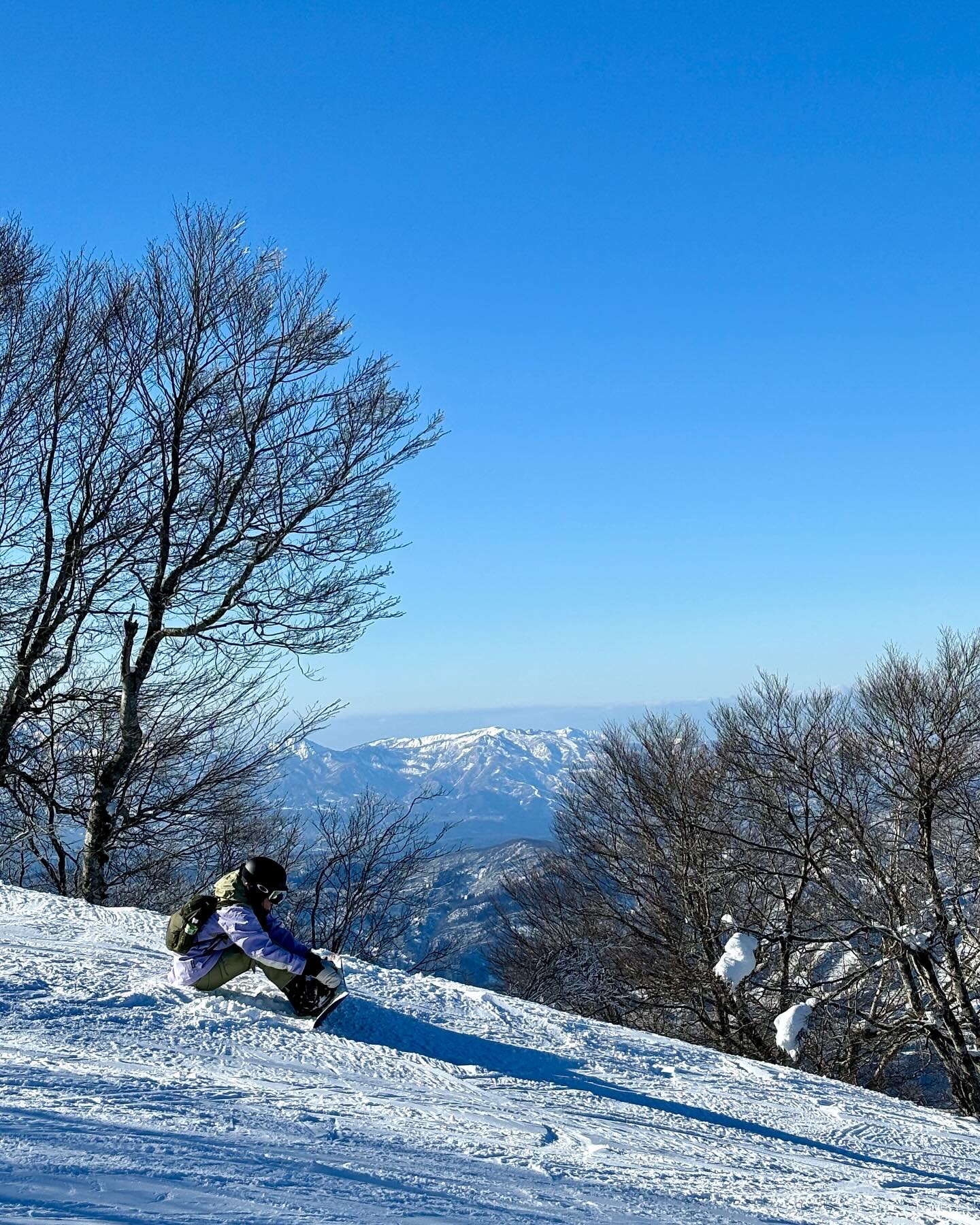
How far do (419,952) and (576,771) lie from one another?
26.1ft

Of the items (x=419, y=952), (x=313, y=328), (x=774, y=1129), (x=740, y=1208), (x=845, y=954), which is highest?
(x=313, y=328)

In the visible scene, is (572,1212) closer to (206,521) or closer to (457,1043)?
(457,1043)

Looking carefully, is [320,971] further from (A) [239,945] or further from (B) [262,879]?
(B) [262,879]

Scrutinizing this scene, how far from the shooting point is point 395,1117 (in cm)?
414

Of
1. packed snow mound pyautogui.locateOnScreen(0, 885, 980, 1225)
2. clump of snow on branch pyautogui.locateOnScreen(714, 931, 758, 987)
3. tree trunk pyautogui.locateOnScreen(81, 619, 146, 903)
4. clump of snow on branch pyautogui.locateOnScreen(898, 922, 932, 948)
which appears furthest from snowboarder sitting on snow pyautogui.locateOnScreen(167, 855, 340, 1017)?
clump of snow on branch pyautogui.locateOnScreen(898, 922, 932, 948)

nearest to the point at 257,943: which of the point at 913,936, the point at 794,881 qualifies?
the point at 913,936

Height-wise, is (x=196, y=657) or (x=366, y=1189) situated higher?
(x=196, y=657)

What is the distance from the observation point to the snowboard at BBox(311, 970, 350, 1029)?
5.30 metres

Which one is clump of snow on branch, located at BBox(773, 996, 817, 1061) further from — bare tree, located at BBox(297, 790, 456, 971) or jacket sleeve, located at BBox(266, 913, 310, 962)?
jacket sleeve, located at BBox(266, 913, 310, 962)

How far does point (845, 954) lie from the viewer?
61.3ft

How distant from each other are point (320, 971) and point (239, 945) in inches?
19.4

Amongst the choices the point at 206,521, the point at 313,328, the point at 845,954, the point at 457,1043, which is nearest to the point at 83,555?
the point at 206,521

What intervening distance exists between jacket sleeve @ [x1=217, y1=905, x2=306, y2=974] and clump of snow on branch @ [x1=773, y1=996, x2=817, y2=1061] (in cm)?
1140

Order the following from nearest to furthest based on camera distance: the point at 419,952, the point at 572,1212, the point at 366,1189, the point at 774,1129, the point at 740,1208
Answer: the point at 366,1189 → the point at 572,1212 → the point at 740,1208 → the point at 774,1129 → the point at 419,952
